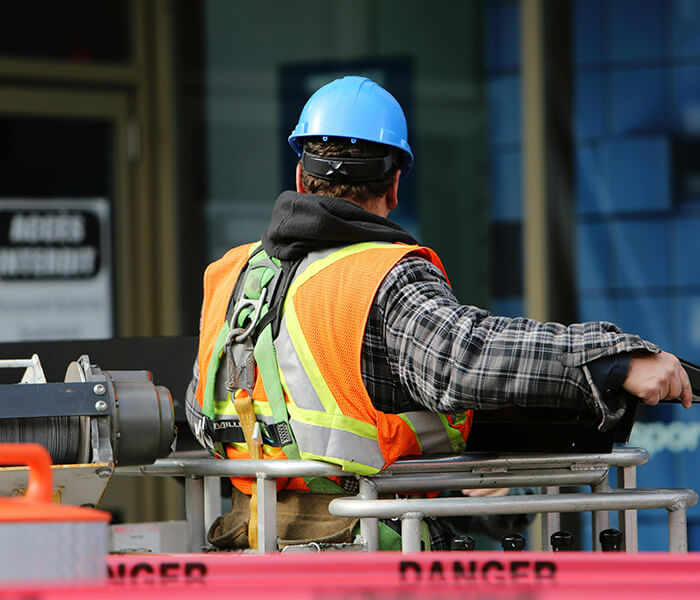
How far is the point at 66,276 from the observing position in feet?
22.9

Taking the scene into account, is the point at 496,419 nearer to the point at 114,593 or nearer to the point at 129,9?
the point at 114,593

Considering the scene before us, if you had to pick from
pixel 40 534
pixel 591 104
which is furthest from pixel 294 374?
pixel 591 104

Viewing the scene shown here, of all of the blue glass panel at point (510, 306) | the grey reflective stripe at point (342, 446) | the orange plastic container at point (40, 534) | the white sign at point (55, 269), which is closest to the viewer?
the orange plastic container at point (40, 534)

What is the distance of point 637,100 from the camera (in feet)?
20.2

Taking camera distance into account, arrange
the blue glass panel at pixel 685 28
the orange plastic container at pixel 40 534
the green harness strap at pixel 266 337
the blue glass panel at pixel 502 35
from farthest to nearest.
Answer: the blue glass panel at pixel 502 35 < the blue glass panel at pixel 685 28 < the green harness strap at pixel 266 337 < the orange plastic container at pixel 40 534

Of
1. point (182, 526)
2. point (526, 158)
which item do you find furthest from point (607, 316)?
point (182, 526)

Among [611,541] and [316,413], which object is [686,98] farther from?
[316,413]

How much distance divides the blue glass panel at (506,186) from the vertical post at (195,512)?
3.72 m

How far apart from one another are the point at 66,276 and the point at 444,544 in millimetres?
4643

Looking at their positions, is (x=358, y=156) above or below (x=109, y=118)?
below

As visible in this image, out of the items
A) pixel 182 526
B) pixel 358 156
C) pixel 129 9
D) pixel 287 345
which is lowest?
pixel 182 526

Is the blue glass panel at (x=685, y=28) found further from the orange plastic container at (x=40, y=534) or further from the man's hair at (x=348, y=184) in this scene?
the orange plastic container at (x=40, y=534)

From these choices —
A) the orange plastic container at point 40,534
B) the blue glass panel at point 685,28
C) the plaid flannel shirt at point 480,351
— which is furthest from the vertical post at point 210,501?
the blue glass panel at point 685,28

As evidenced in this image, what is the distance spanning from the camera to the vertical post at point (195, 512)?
308 cm
